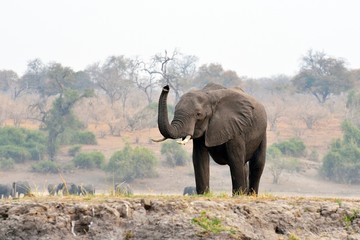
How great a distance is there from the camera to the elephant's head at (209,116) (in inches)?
524

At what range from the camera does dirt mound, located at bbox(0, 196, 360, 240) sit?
10.0 meters

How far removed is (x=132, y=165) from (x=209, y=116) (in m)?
35.2

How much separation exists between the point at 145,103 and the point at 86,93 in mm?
14778

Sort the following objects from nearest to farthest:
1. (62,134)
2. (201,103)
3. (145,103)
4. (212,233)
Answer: (212,233) < (201,103) < (62,134) < (145,103)

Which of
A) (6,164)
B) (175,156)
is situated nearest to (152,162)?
(175,156)

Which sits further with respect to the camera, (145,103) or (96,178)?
(145,103)

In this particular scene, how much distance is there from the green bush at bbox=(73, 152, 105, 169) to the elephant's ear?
36.3 meters

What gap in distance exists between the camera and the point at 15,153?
52219mm

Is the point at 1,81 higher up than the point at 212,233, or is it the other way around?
the point at 1,81

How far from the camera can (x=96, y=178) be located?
50562mm

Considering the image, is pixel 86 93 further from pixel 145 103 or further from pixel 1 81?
pixel 1 81

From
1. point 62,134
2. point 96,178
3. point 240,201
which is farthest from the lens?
point 62,134

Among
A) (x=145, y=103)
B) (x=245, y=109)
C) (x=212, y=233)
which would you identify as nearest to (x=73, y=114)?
(x=145, y=103)

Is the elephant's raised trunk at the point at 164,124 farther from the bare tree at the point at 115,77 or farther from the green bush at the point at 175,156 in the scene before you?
the bare tree at the point at 115,77
